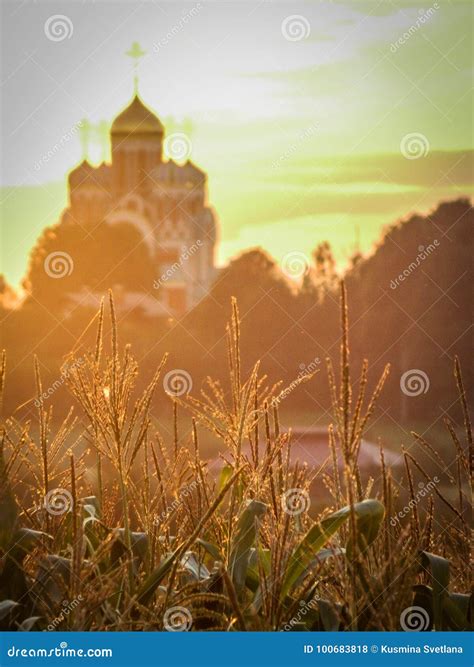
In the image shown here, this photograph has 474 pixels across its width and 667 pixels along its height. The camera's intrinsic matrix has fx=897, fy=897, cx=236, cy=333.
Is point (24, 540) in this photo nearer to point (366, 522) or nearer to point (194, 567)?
point (194, 567)

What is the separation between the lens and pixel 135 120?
3328mm

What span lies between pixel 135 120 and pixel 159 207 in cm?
106

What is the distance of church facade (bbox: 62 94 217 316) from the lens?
373 centimetres

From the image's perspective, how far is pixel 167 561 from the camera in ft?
6.31

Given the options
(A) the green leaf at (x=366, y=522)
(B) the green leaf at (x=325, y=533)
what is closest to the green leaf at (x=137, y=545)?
(B) the green leaf at (x=325, y=533)

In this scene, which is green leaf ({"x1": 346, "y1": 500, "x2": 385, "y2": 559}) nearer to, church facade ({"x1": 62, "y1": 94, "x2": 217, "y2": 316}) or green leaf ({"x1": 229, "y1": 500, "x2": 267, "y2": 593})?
green leaf ({"x1": 229, "y1": 500, "x2": 267, "y2": 593})

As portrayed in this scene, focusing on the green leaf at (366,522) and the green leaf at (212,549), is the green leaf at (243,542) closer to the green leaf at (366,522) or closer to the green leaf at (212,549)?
the green leaf at (212,549)

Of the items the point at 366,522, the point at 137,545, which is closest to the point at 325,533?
the point at 366,522

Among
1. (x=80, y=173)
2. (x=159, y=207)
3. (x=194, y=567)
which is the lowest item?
(x=194, y=567)

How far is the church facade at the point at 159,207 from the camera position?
3732mm

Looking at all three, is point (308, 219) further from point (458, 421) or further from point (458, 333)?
point (458, 421)

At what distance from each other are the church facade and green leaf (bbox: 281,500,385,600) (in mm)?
1841
